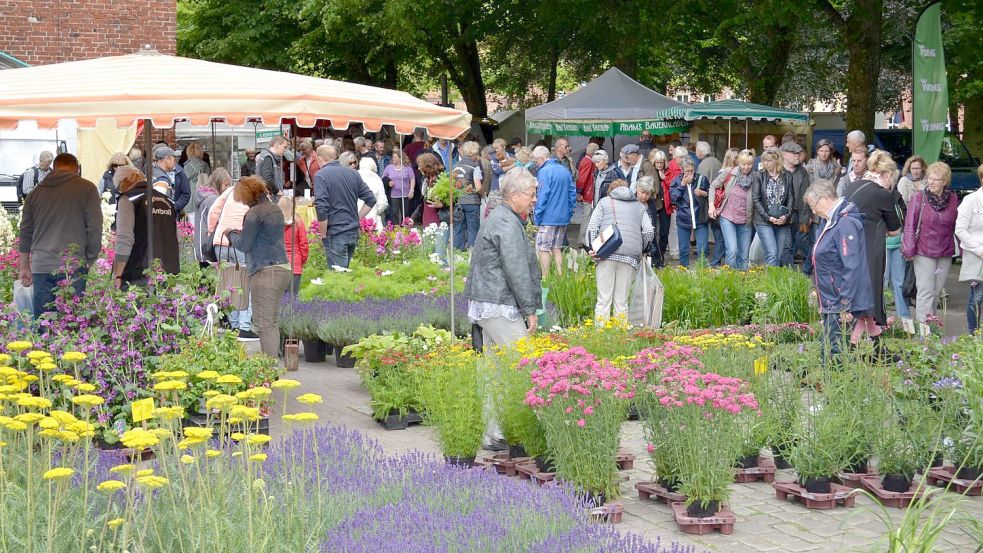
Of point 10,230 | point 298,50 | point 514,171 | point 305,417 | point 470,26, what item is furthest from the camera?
point 298,50

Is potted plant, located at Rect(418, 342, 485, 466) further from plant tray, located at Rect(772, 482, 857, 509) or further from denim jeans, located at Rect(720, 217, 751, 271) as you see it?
denim jeans, located at Rect(720, 217, 751, 271)

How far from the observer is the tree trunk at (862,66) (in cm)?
2117

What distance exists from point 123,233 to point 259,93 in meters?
2.47

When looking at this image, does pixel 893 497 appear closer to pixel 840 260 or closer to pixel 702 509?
pixel 702 509

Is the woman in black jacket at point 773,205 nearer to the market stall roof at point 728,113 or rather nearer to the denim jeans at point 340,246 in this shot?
the denim jeans at point 340,246

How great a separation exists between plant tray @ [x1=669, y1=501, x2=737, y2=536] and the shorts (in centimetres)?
964

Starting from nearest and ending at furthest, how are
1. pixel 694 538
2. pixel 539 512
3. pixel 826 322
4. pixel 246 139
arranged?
pixel 539 512 < pixel 694 538 < pixel 826 322 < pixel 246 139

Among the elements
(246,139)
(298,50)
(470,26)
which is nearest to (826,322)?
(246,139)

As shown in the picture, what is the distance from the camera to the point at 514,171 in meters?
7.90

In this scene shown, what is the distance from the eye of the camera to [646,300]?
1143cm

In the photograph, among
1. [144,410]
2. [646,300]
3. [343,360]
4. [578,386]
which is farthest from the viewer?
[646,300]

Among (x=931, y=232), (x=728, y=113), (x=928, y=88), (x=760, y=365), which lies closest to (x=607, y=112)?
(x=728, y=113)

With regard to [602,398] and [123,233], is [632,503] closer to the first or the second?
[602,398]

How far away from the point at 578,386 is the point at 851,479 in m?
1.84
